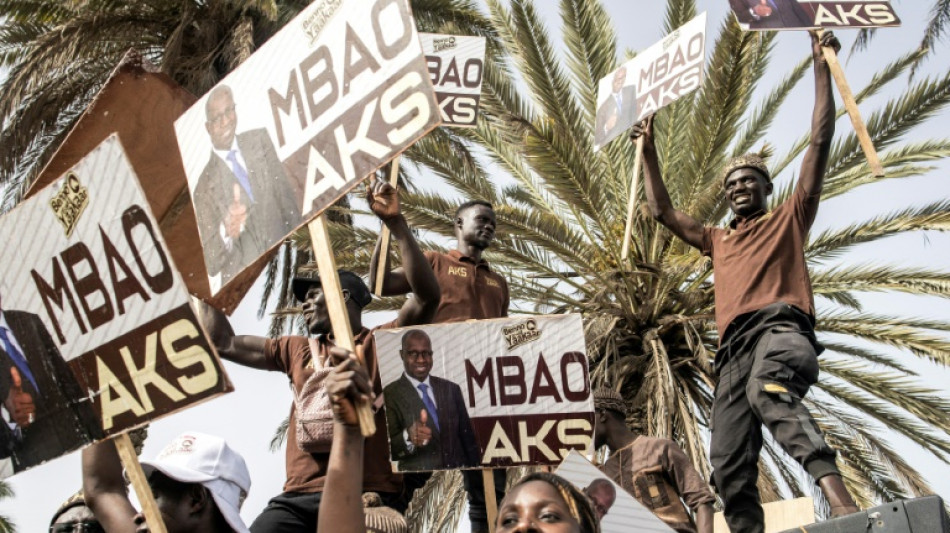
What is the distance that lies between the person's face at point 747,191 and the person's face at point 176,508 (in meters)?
3.20

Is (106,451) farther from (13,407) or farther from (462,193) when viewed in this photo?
(462,193)

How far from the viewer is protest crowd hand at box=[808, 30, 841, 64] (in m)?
6.19

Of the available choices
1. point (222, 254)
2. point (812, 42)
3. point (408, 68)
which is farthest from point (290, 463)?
point (812, 42)

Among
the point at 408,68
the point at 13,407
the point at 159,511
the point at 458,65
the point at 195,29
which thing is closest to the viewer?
the point at 159,511

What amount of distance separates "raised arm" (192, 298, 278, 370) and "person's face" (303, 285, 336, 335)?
26 cm

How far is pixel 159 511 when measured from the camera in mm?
3666

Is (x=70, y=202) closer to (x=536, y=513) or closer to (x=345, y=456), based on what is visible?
(x=345, y=456)

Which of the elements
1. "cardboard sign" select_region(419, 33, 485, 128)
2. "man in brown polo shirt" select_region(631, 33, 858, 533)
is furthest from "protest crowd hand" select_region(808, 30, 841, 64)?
"cardboard sign" select_region(419, 33, 485, 128)

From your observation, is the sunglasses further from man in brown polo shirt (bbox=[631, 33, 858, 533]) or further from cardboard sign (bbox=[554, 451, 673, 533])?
man in brown polo shirt (bbox=[631, 33, 858, 533])

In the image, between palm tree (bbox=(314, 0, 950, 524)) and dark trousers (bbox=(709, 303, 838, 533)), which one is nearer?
dark trousers (bbox=(709, 303, 838, 533))

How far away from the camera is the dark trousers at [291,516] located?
5.26m

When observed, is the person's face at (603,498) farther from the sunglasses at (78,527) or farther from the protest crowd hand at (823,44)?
the protest crowd hand at (823,44)

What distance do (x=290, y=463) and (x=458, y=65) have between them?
151 inches

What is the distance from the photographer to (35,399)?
418cm
